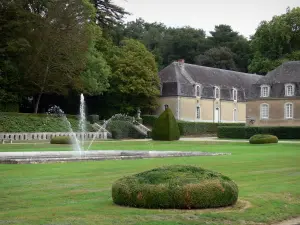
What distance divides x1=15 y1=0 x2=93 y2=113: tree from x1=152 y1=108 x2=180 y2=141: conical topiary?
382 inches

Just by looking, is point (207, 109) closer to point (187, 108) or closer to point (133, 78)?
point (187, 108)

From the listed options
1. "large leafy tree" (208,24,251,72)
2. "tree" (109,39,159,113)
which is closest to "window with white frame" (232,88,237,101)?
"tree" (109,39,159,113)

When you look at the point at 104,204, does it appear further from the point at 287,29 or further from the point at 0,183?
the point at 287,29

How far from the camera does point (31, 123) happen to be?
46000mm

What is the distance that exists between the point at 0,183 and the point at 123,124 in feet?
128

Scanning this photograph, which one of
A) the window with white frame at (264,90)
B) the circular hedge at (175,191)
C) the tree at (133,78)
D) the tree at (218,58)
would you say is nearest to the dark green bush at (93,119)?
the tree at (133,78)

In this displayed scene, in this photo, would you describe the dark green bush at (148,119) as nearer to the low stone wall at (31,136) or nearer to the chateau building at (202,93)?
the chateau building at (202,93)

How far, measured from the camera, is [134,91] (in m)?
56.9

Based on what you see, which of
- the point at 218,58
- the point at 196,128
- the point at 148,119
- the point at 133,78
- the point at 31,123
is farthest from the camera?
the point at 218,58

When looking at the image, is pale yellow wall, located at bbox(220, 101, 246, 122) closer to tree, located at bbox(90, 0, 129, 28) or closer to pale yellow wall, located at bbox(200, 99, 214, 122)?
pale yellow wall, located at bbox(200, 99, 214, 122)

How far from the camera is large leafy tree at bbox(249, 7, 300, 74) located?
67.7 m

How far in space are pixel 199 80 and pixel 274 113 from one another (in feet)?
42.7

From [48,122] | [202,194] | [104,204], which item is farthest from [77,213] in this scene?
[48,122]

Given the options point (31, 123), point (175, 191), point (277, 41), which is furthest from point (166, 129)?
point (175, 191)
